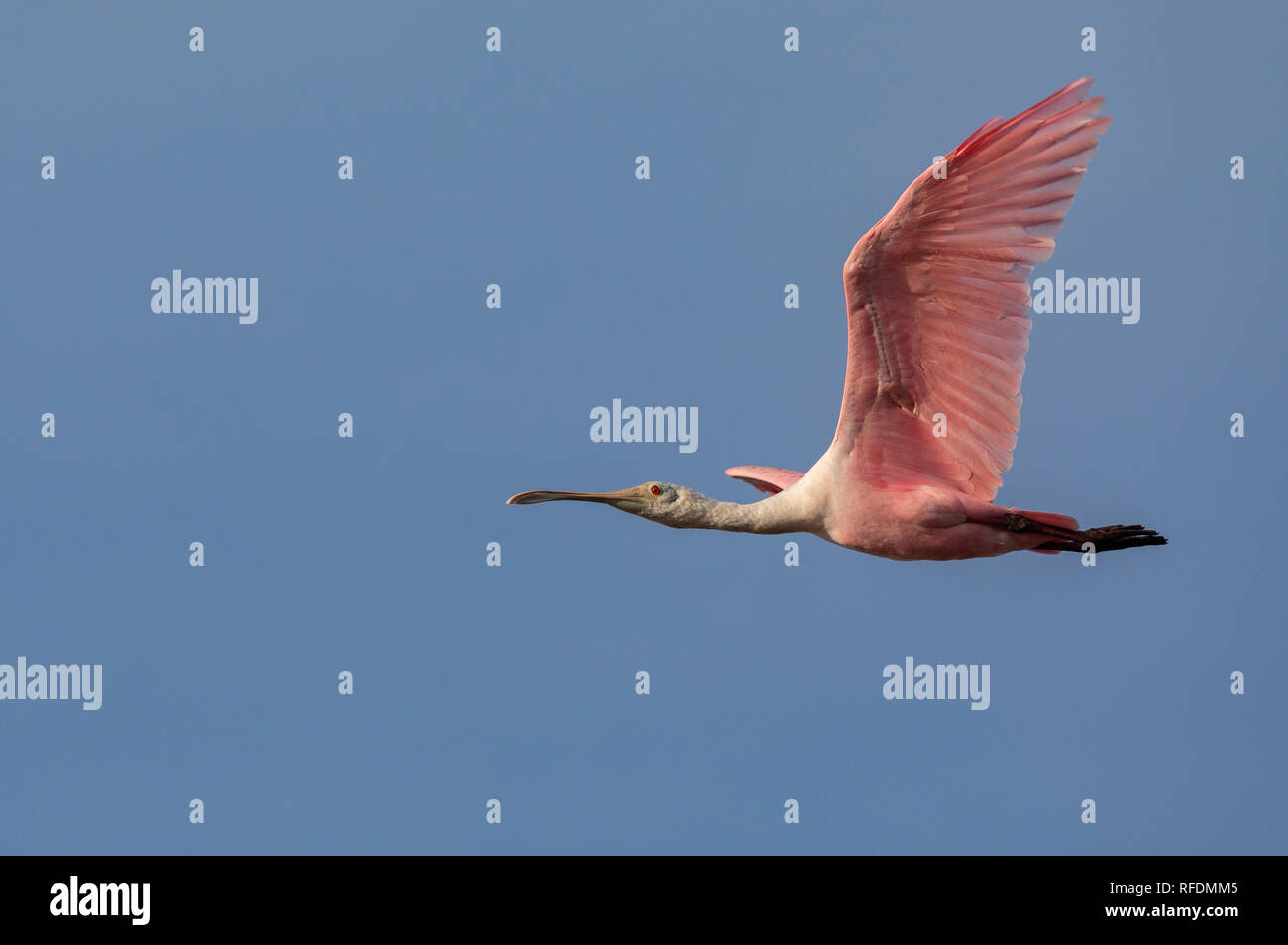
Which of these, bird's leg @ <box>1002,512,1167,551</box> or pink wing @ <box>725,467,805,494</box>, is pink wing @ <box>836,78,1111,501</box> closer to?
bird's leg @ <box>1002,512,1167,551</box>

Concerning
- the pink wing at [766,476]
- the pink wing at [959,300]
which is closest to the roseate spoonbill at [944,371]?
the pink wing at [959,300]

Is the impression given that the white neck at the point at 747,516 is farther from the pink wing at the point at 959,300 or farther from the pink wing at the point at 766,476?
the pink wing at the point at 766,476

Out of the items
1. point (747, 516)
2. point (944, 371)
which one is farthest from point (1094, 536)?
point (747, 516)

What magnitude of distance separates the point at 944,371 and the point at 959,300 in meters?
0.80

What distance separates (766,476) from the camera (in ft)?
76.7

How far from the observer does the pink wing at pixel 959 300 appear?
63.2 feet

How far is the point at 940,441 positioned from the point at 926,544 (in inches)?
39.7

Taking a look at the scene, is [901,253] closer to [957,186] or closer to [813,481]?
[957,186]

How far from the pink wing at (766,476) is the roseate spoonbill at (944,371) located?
6.55ft

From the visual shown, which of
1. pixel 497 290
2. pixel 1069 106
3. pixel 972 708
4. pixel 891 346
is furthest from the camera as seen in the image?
pixel 497 290

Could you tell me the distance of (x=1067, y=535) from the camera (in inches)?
816

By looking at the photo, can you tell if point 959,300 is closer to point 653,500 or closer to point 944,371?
point 944,371

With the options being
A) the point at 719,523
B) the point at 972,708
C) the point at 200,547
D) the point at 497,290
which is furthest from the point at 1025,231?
the point at 200,547

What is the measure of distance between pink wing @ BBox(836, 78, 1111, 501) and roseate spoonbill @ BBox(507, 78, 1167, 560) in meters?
0.01
